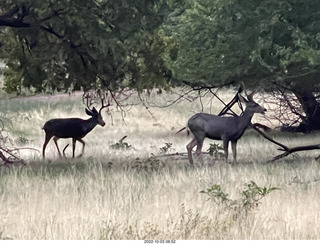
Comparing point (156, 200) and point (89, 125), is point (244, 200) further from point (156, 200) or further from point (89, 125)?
point (89, 125)

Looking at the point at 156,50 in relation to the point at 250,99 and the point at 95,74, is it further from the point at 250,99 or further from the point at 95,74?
the point at 250,99

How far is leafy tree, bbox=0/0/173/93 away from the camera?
15.5 metres

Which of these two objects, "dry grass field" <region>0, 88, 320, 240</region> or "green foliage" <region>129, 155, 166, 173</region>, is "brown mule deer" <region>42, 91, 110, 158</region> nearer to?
"dry grass field" <region>0, 88, 320, 240</region>

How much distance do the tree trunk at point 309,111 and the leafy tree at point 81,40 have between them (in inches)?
340

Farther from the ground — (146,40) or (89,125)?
(146,40)

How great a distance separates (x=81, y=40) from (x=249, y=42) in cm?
320

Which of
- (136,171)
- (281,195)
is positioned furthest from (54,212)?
(136,171)

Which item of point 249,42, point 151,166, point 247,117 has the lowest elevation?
point 151,166

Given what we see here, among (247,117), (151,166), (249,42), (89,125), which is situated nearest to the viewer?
(249,42)

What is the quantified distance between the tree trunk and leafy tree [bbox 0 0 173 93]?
28.3 ft

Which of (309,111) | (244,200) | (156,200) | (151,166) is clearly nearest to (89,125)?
(151,166)

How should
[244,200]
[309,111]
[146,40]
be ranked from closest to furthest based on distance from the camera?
[244,200] < [146,40] < [309,111]

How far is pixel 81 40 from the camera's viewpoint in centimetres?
1595

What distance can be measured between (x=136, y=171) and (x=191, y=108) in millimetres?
21967
